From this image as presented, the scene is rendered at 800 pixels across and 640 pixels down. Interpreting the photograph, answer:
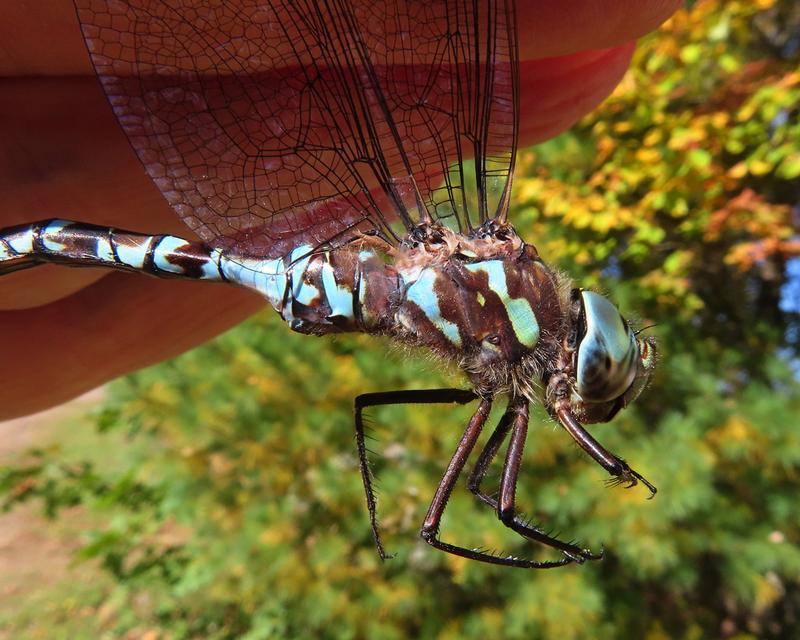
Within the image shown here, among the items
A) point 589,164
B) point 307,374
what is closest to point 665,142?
point 589,164

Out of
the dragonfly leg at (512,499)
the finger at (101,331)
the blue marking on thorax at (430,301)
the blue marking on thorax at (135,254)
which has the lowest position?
the dragonfly leg at (512,499)

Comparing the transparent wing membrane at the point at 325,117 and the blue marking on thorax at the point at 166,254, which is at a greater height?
the transparent wing membrane at the point at 325,117

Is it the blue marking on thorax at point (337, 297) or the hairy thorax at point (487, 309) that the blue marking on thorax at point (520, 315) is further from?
the blue marking on thorax at point (337, 297)

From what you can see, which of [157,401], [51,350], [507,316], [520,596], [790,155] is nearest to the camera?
[507,316]

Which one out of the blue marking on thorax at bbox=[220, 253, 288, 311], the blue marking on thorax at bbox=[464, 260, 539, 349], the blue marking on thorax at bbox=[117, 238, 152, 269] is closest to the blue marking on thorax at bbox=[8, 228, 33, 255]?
the blue marking on thorax at bbox=[117, 238, 152, 269]

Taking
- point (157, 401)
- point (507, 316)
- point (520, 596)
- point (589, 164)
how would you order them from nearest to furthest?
point (507, 316)
point (520, 596)
point (157, 401)
point (589, 164)

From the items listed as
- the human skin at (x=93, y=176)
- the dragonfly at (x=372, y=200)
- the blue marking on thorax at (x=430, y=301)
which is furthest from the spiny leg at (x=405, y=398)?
the human skin at (x=93, y=176)

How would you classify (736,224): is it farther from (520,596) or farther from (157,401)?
(157,401)
